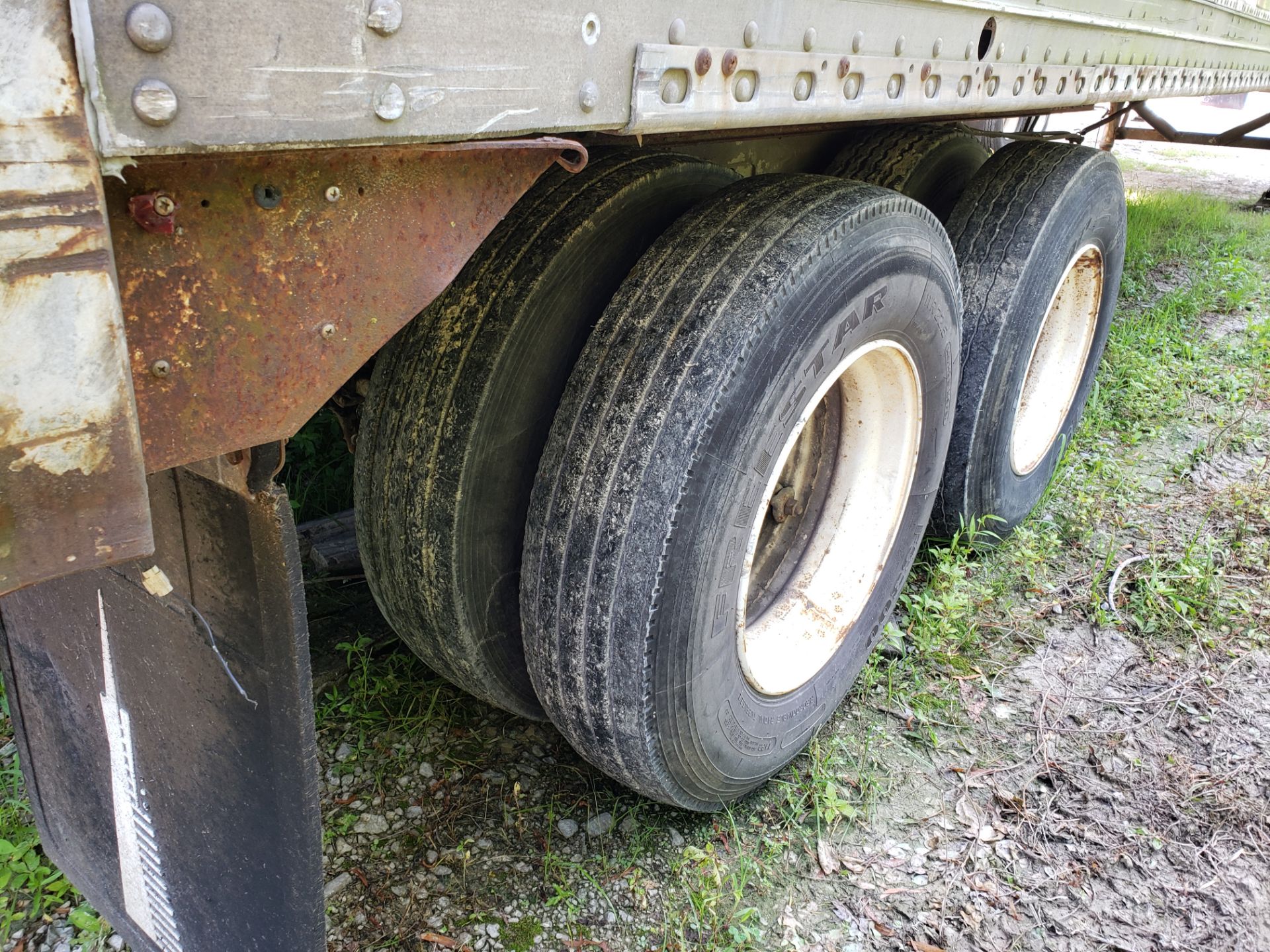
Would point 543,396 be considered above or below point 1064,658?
above

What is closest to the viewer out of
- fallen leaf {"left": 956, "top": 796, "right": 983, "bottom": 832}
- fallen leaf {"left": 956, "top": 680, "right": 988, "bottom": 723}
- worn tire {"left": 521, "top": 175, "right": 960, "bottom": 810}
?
worn tire {"left": 521, "top": 175, "right": 960, "bottom": 810}

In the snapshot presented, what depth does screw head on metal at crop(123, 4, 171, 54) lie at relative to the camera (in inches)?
23.8

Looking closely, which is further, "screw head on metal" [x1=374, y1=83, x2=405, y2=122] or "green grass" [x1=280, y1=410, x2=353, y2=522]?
"green grass" [x1=280, y1=410, x2=353, y2=522]

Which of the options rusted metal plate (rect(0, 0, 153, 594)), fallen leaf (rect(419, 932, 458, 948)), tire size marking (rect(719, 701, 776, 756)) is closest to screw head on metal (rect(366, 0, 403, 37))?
rusted metal plate (rect(0, 0, 153, 594))

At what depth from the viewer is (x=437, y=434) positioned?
1.50 m

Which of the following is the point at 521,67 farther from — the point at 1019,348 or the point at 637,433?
the point at 1019,348

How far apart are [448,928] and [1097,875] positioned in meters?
1.21

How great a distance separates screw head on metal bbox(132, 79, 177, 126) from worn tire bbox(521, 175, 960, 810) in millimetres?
813

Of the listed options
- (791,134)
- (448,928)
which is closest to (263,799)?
(448,928)

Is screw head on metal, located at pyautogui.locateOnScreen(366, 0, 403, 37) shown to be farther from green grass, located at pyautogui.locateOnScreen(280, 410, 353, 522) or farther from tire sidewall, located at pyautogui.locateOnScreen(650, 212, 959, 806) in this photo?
green grass, located at pyautogui.locateOnScreen(280, 410, 353, 522)

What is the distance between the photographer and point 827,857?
179cm

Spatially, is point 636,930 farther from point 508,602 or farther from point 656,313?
point 656,313

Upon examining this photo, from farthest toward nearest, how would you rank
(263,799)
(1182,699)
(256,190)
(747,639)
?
1. (1182,699)
2. (747,639)
3. (263,799)
4. (256,190)

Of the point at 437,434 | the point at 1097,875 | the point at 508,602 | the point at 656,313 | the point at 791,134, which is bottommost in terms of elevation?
the point at 1097,875
